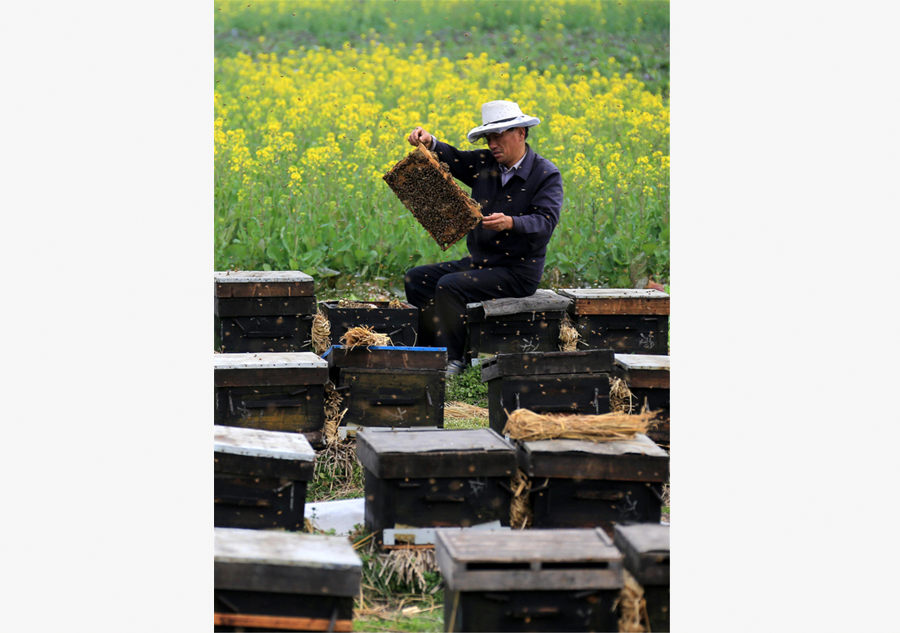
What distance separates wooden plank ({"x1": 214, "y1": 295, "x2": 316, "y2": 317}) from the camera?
505 centimetres

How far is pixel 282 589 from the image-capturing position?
235 centimetres

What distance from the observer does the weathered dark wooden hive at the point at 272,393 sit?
3.92 metres

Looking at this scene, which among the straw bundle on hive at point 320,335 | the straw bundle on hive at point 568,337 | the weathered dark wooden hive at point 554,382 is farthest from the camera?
the straw bundle on hive at point 568,337

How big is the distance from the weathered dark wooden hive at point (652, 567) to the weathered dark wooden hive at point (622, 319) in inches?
114

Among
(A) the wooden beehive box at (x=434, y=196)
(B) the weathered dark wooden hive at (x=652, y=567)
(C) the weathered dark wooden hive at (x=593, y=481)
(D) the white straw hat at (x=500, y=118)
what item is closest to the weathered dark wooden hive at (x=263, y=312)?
(A) the wooden beehive box at (x=434, y=196)

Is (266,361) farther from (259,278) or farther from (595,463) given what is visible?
(595,463)

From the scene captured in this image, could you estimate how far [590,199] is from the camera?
730 cm

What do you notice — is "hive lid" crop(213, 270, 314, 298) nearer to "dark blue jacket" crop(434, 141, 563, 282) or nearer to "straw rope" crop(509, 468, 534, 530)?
"dark blue jacket" crop(434, 141, 563, 282)

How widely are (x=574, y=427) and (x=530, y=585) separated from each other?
113 cm

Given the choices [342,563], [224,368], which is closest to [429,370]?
[224,368]

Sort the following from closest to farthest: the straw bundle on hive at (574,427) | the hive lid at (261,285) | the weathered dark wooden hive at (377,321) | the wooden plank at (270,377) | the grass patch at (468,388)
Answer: the straw bundle on hive at (574,427), the wooden plank at (270,377), the hive lid at (261,285), the weathered dark wooden hive at (377,321), the grass patch at (468,388)

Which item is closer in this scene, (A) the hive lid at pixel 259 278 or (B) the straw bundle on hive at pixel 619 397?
(B) the straw bundle on hive at pixel 619 397

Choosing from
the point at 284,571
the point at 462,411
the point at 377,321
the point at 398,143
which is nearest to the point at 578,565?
the point at 284,571

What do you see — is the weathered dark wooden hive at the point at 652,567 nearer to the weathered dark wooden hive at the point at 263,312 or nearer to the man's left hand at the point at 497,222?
the man's left hand at the point at 497,222
